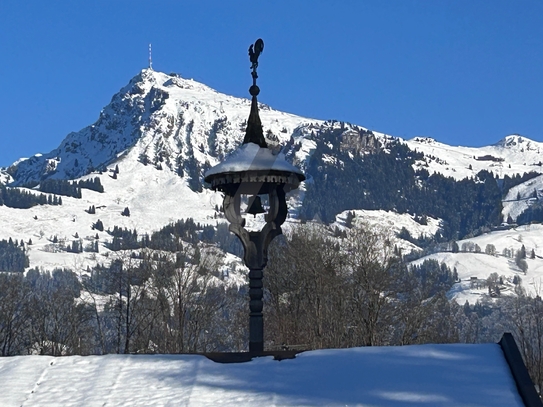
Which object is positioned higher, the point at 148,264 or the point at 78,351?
the point at 148,264

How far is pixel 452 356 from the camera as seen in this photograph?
11.8 m

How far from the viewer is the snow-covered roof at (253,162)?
14828mm

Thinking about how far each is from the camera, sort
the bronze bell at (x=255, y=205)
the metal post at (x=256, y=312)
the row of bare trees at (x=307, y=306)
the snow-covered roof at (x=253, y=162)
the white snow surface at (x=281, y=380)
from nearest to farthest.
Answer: the white snow surface at (x=281, y=380) < the metal post at (x=256, y=312) < the snow-covered roof at (x=253, y=162) < the bronze bell at (x=255, y=205) < the row of bare trees at (x=307, y=306)

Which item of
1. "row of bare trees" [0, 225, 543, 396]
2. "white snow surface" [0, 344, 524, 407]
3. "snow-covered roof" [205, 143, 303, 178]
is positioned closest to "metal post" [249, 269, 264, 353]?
"snow-covered roof" [205, 143, 303, 178]

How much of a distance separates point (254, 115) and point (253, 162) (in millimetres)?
1495

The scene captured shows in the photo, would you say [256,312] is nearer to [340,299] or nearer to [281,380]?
[281,380]

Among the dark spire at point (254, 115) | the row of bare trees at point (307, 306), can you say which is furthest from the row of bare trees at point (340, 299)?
the dark spire at point (254, 115)

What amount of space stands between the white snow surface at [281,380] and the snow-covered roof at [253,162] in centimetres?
367

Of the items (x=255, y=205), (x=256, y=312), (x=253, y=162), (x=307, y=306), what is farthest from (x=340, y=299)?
(x=253, y=162)

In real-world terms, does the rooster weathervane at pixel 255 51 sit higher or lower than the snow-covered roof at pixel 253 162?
higher

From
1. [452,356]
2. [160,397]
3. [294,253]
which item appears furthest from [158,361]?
[294,253]

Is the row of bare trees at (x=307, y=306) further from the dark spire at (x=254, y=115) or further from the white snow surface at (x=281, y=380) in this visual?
the white snow surface at (x=281, y=380)

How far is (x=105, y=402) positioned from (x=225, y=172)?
4983 mm

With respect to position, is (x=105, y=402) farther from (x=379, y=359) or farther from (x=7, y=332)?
(x=7, y=332)
